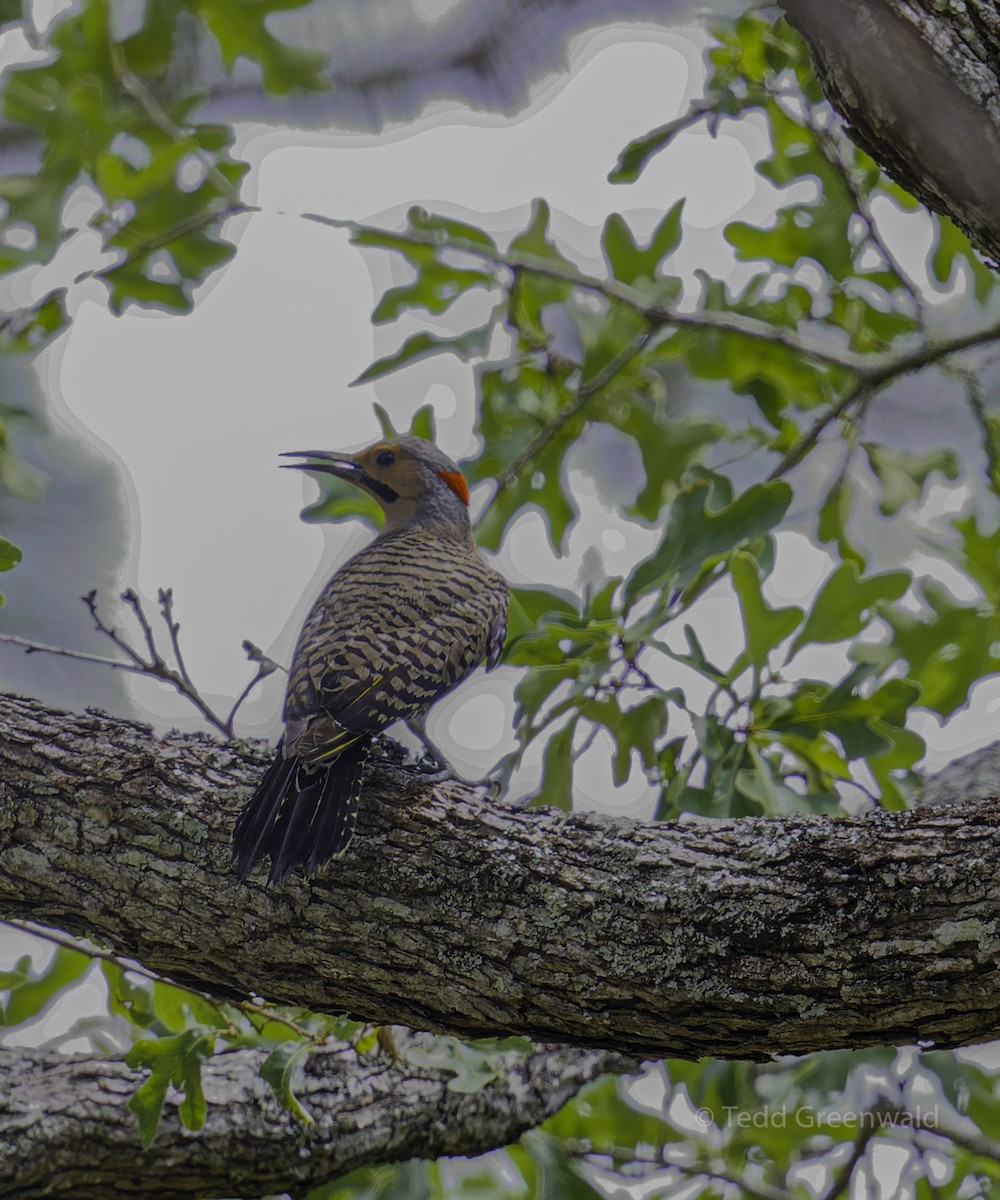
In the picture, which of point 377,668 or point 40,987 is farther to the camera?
point 40,987

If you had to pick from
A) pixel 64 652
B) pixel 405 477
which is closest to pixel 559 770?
pixel 64 652

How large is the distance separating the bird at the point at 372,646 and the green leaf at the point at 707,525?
472 mm

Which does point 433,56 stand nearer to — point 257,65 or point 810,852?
point 810,852

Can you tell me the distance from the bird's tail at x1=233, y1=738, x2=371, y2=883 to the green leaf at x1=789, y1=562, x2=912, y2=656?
1167 mm

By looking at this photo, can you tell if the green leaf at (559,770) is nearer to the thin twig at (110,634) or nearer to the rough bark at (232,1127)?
the rough bark at (232,1127)

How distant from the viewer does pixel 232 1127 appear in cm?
254

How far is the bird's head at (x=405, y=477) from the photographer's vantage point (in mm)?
3654

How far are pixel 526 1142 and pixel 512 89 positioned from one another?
2.35 meters

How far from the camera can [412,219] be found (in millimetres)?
3492

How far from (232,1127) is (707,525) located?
1623 millimetres

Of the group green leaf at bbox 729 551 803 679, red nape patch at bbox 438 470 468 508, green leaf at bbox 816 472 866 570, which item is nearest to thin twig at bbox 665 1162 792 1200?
green leaf at bbox 729 551 803 679

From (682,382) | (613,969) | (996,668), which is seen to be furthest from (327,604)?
(682,382)

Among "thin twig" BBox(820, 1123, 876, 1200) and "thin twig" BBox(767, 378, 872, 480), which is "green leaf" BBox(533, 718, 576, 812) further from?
"thin twig" BBox(820, 1123, 876, 1200)

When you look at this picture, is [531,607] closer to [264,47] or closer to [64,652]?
[64,652]
